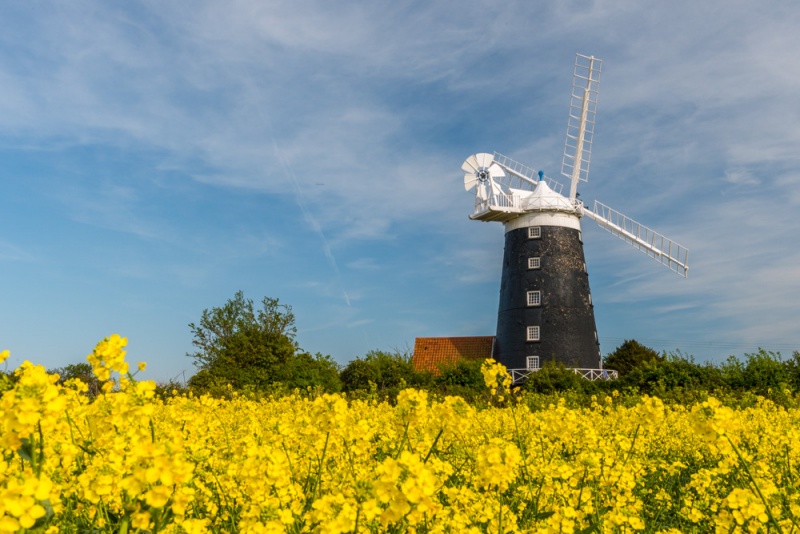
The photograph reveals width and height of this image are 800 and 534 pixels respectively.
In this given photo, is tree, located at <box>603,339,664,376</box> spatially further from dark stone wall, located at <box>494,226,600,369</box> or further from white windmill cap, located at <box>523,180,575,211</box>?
white windmill cap, located at <box>523,180,575,211</box>

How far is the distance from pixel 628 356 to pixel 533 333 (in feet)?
24.3

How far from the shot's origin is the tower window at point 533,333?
28.8m

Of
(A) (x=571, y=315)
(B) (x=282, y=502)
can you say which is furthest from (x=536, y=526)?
(A) (x=571, y=315)

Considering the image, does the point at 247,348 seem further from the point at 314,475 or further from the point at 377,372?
the point at 314,475

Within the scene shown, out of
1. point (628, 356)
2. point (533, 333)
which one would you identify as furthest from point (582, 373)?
point (628, 356)

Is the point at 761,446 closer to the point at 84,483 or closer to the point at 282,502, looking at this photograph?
the point at 282,502

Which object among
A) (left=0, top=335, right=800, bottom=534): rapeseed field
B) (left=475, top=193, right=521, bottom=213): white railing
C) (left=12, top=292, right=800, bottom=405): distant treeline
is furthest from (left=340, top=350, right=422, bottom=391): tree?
(left=0, top=335, right=800, bottom=534): rapeseed field

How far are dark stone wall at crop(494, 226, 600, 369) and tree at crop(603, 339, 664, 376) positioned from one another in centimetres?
438

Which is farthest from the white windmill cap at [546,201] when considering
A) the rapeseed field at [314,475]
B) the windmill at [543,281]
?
the rapeseed field at [314,475]

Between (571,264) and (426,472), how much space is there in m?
28.2

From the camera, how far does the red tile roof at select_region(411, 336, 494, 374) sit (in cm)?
3294

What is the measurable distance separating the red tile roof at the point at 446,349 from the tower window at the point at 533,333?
362 centimetres

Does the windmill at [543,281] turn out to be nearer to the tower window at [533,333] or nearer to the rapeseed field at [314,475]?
the tower window at [533,333]

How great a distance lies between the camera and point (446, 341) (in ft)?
113
